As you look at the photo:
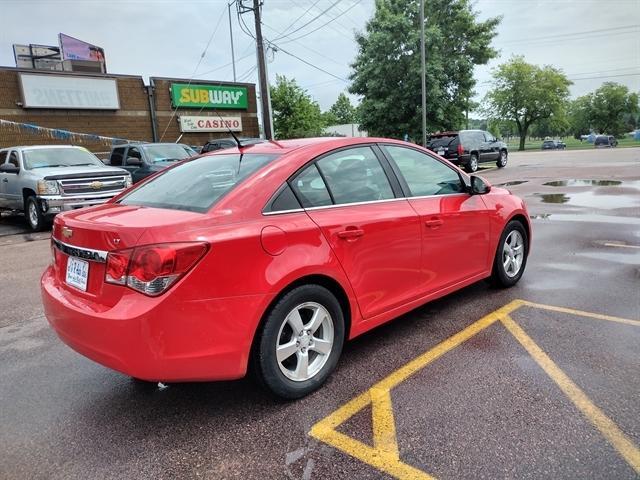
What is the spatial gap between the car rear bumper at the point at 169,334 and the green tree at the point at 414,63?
2539cm

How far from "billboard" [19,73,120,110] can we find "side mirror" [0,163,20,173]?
391 inches

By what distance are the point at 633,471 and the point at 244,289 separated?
2.05 metres

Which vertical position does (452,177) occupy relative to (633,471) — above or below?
above

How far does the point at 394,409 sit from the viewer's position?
278cm

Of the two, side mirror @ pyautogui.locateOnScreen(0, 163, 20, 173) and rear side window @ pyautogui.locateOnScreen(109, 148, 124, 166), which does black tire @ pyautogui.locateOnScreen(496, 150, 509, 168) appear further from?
side mirror @ pyautogui.locateOnScreen(0, 163, 20, 173)

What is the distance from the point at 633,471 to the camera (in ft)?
7.22

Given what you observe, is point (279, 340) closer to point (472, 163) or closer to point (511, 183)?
point (511, 183)

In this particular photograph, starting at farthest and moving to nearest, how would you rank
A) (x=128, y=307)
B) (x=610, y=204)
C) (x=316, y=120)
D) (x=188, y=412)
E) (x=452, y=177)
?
(x=316, y=120), (x=610, y=204), (x=452, y=177), (x=188, y=412), (x=128, y=307)

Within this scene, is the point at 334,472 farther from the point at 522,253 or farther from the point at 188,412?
the point at 522,253

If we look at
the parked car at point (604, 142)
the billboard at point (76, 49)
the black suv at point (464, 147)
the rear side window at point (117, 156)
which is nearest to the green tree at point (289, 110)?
the billboard at point (76, 49)

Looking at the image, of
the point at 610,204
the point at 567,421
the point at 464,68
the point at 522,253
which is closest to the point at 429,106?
the point at 464,68

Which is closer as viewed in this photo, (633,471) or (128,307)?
(633,471)

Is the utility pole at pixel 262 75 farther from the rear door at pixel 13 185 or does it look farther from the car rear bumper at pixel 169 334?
the car rear bumper at pixel 169 334

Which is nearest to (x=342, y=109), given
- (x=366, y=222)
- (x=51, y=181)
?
(x=51, y=181)
